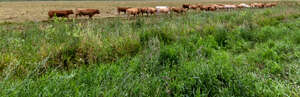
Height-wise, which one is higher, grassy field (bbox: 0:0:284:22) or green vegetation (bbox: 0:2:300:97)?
grassy field (bbox: 0:0:284:22)

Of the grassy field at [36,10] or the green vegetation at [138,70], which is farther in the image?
the grassy field at [36,10]

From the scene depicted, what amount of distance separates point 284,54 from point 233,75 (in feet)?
7.15

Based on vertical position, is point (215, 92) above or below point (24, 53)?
below

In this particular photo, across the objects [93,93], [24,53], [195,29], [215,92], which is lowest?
[215,92]

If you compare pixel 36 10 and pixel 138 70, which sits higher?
pixel 36 10

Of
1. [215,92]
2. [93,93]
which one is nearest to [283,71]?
[215,92]

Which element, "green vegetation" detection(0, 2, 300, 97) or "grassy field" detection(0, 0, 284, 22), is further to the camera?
"grassy field" detection(0, 0, 284, 22)

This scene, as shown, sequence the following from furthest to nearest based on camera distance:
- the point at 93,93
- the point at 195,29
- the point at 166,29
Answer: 1. the point at 195,29
2. the point at 166,29
3. the point at 93,93

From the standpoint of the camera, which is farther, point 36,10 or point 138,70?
point 36,10

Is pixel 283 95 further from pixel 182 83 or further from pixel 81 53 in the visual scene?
pixel 81 53

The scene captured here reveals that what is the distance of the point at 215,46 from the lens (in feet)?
13.9

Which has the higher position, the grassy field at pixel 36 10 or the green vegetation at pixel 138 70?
the grassy field at pixel 36 10

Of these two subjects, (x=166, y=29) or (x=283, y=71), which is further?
(x=166, y=29)

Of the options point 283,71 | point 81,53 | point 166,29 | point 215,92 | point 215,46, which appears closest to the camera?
point 215,92
